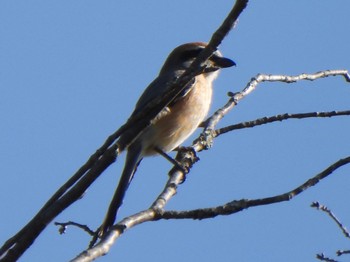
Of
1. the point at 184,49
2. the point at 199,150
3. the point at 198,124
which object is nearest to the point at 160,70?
the point at 184,49

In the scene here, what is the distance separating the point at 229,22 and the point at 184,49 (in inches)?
203

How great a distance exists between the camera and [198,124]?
21.4ft

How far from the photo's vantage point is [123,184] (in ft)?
17.4

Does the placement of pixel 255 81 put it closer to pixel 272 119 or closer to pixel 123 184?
pixel 272 119

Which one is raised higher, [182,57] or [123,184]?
[182,57]

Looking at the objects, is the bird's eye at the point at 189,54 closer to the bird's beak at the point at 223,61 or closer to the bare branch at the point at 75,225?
the bird's beak at the point at 223,61

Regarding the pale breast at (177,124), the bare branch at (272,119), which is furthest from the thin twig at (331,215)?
the pale breast at (177,124)

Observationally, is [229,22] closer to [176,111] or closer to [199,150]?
[199,150]

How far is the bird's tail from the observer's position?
14.9ft

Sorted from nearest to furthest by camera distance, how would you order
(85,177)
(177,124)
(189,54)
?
1. (85,177)
2. (177,124)
3. (189,54)

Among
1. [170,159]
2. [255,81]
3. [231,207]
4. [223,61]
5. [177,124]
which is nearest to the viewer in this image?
[231,207]

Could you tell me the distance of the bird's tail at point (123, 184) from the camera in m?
4.55

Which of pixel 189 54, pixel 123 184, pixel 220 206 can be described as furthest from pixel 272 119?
pixel 189 54

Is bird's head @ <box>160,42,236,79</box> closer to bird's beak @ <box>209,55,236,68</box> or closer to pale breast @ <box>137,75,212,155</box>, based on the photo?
bird's beak @ <box>209,55,236,68</box>
